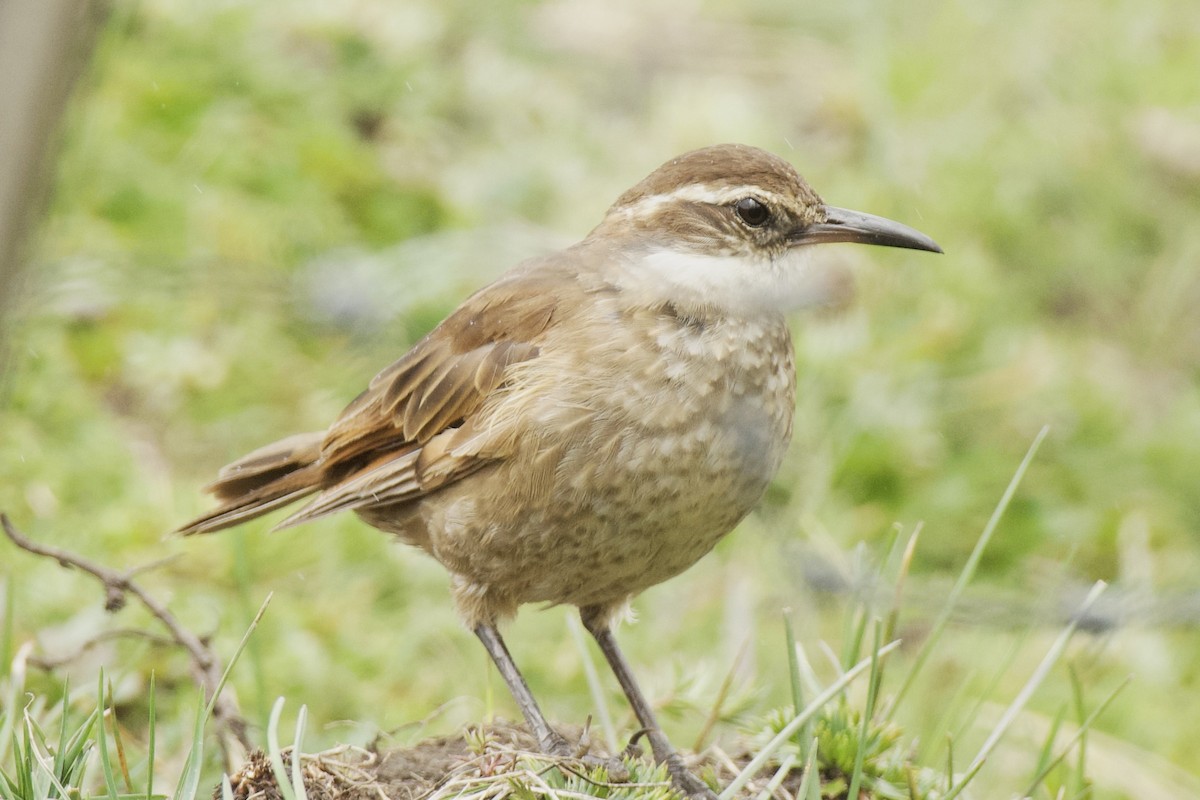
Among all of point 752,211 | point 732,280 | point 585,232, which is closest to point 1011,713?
point 732,280

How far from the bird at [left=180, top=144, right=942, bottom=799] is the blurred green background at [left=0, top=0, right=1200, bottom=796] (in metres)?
0.30

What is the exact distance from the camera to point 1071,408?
22.5ft

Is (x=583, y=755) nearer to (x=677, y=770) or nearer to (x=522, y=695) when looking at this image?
(x=677, y=770)

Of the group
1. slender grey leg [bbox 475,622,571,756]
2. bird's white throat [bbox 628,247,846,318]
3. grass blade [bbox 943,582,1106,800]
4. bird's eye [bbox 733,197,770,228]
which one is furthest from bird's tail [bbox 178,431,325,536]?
grass blade [bbox 943,582,1106,800]

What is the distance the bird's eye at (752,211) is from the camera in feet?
12.6

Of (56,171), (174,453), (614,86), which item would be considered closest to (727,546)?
(174,453)

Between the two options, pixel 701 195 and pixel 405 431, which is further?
pixel 405 431

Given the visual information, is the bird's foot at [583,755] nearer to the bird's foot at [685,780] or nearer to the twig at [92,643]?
the bird's foot at [685,780]

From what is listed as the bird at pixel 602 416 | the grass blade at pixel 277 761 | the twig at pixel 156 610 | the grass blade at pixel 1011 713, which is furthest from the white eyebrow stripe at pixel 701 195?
the grass blade at pixel 277 761

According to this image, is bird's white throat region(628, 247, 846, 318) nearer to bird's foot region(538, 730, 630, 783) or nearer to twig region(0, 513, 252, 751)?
bird's foot region(538, 730, 630, 783)

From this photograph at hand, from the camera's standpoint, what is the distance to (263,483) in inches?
171

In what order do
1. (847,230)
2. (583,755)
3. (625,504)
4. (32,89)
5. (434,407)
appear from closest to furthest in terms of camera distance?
(32,89), (583,755), (625,504), (847,230), (434,407)

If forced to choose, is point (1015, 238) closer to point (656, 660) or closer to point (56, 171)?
point (656, 660)

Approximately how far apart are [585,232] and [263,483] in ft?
9.99
